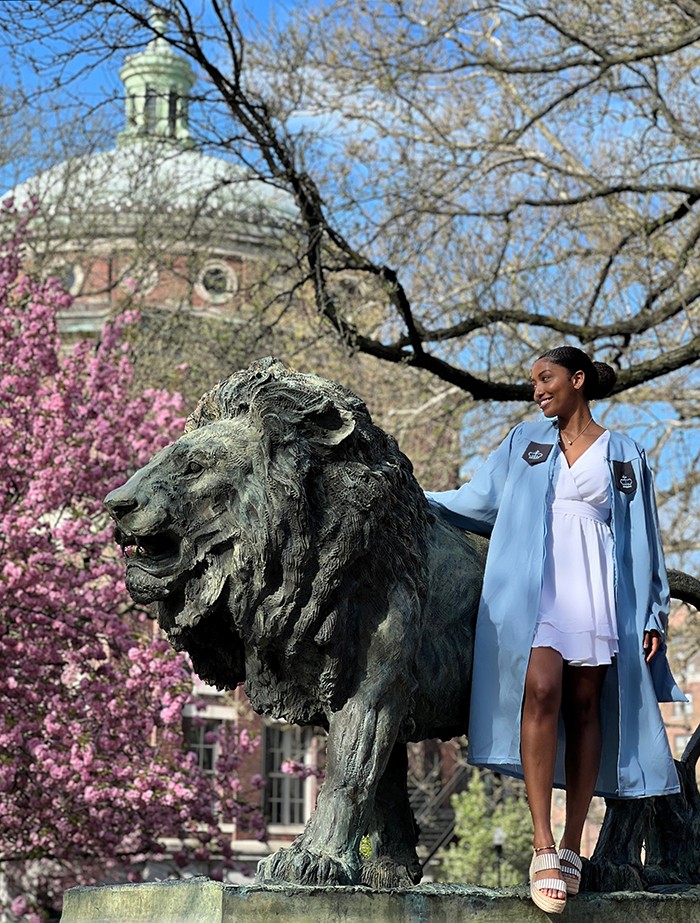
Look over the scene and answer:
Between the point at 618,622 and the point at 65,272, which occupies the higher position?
the point at 65,272

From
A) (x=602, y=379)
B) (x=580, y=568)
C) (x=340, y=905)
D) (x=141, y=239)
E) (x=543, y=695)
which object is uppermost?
(x=141, y=239)

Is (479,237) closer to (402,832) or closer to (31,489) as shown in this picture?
(31,489)

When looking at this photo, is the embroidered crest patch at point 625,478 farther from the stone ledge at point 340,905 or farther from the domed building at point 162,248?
the domed building at point 162,248

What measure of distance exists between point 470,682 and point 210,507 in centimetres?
116

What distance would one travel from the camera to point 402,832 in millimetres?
4859

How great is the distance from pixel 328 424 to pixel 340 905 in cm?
148

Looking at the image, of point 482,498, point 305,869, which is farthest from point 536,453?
point 305,869

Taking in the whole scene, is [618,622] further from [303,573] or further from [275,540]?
[275,540]

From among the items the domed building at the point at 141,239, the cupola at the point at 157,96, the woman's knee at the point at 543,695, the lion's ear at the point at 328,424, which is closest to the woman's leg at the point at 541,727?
the woman's knee at the point at 543,695

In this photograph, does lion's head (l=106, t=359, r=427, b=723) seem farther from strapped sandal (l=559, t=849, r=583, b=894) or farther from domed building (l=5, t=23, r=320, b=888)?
domed building (l=5, t=23, r=320, b=888)

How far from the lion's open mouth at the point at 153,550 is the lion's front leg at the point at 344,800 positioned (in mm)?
719

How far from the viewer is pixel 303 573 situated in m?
4.31

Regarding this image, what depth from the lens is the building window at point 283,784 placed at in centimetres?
3218

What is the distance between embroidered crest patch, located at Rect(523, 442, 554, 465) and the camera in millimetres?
4953
